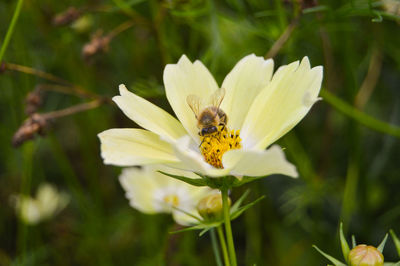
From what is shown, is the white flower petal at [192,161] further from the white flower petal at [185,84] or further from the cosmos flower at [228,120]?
the white flower petal at [185,84]

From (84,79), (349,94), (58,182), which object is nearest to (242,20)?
(349,94)

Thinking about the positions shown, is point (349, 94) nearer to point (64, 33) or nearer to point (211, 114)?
point (211, 114)

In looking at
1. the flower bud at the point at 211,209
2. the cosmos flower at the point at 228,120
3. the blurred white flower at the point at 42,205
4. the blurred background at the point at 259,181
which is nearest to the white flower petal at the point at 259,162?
the cosmos flower at the point at 228,120

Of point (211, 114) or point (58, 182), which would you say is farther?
point (58, 182)

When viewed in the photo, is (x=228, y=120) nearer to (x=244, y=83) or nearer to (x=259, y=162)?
(x=244, y=83)

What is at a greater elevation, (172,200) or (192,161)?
(192,161)

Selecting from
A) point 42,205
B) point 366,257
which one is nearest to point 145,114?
point 366,257

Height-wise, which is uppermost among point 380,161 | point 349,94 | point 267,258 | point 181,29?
point 181,29

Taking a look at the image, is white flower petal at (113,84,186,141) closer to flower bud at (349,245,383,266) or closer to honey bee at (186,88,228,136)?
honey bee at (186,88,228,136)
